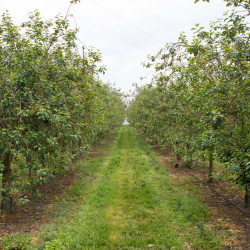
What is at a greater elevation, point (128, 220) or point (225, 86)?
point (225, 86)

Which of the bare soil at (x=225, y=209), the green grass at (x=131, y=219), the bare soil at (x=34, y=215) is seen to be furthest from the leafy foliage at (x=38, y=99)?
the bare soil at (x=225, y=209)

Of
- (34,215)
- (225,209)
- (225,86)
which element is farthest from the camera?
(225,209)

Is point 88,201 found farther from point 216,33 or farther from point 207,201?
point 216,33

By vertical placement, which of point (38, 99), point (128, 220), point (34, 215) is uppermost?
point (38, 99)

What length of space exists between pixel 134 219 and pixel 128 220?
0.18 m

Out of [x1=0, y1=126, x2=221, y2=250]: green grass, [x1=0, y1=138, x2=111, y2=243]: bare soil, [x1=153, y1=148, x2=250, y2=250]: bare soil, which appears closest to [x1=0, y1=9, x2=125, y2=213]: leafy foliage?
[x1=0, y1=138, x2=111, y2=243]: bare soil

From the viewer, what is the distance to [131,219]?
21.4ft

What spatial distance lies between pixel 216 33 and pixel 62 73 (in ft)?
16.3

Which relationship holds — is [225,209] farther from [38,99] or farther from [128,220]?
[38,99]

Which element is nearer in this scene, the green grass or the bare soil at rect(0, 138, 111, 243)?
the green grass

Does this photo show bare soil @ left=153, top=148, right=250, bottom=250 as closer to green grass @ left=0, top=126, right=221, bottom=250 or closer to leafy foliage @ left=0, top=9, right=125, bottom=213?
green grass @ left=0, top=126, right=221, bottom=250

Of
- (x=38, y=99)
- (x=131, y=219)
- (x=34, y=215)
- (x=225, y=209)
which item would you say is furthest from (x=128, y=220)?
(x=38, y=99)

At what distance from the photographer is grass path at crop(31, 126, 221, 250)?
5.30 meters

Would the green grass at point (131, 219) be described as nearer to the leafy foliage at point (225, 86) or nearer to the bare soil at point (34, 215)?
the bare soil at point (34, 215)
